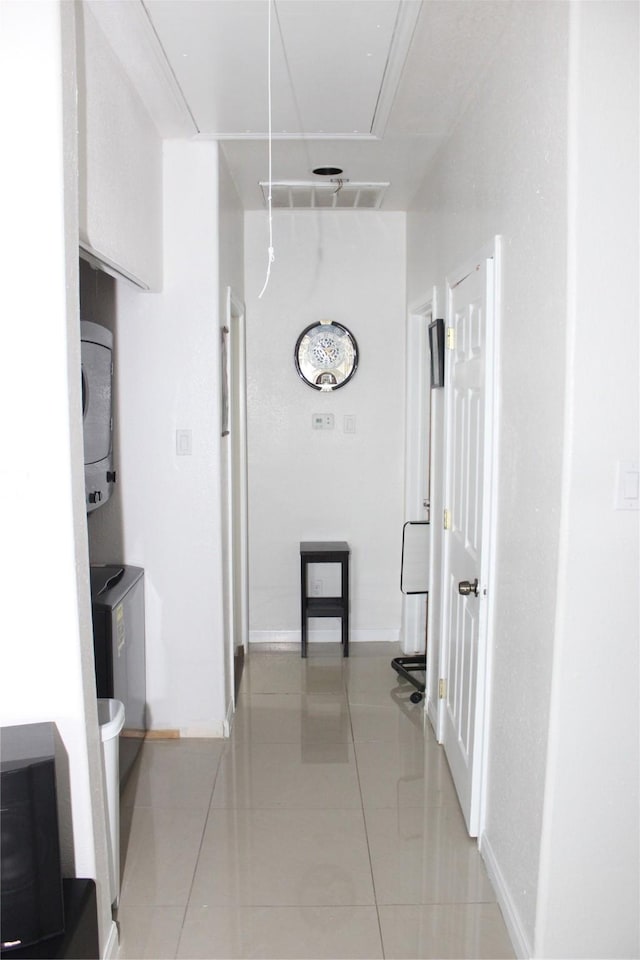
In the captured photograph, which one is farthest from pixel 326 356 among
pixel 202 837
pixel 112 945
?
pixel 112 945

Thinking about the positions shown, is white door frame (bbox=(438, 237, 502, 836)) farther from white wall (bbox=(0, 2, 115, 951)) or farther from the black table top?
the black table top

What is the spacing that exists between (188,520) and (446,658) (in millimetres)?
1287

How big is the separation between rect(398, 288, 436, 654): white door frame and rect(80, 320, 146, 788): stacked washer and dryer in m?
1.81

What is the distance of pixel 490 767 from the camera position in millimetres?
2494

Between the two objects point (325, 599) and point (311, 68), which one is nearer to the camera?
point (311, 68)


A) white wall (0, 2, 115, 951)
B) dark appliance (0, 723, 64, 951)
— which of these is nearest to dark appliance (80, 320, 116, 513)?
white wall (0, 2, 115, 951)

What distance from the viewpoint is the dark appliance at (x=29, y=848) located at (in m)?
1.65

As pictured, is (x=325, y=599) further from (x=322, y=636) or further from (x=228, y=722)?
(x=228, y=722)

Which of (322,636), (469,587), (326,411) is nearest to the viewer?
(469,587)

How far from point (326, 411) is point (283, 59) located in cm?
246

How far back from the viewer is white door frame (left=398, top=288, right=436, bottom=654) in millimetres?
4492

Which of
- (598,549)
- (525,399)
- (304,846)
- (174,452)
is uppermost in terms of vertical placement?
(525,399)

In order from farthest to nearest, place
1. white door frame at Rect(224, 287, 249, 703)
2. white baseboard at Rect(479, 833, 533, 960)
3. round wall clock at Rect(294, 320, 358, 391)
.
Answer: round wall clock at Rect(294, 320, 358, 391) → white door frame at Rect(224, 287, 249, 703) → white baseboard at Rect(479, 833, 533, 960)

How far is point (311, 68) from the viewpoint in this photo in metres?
2.51
